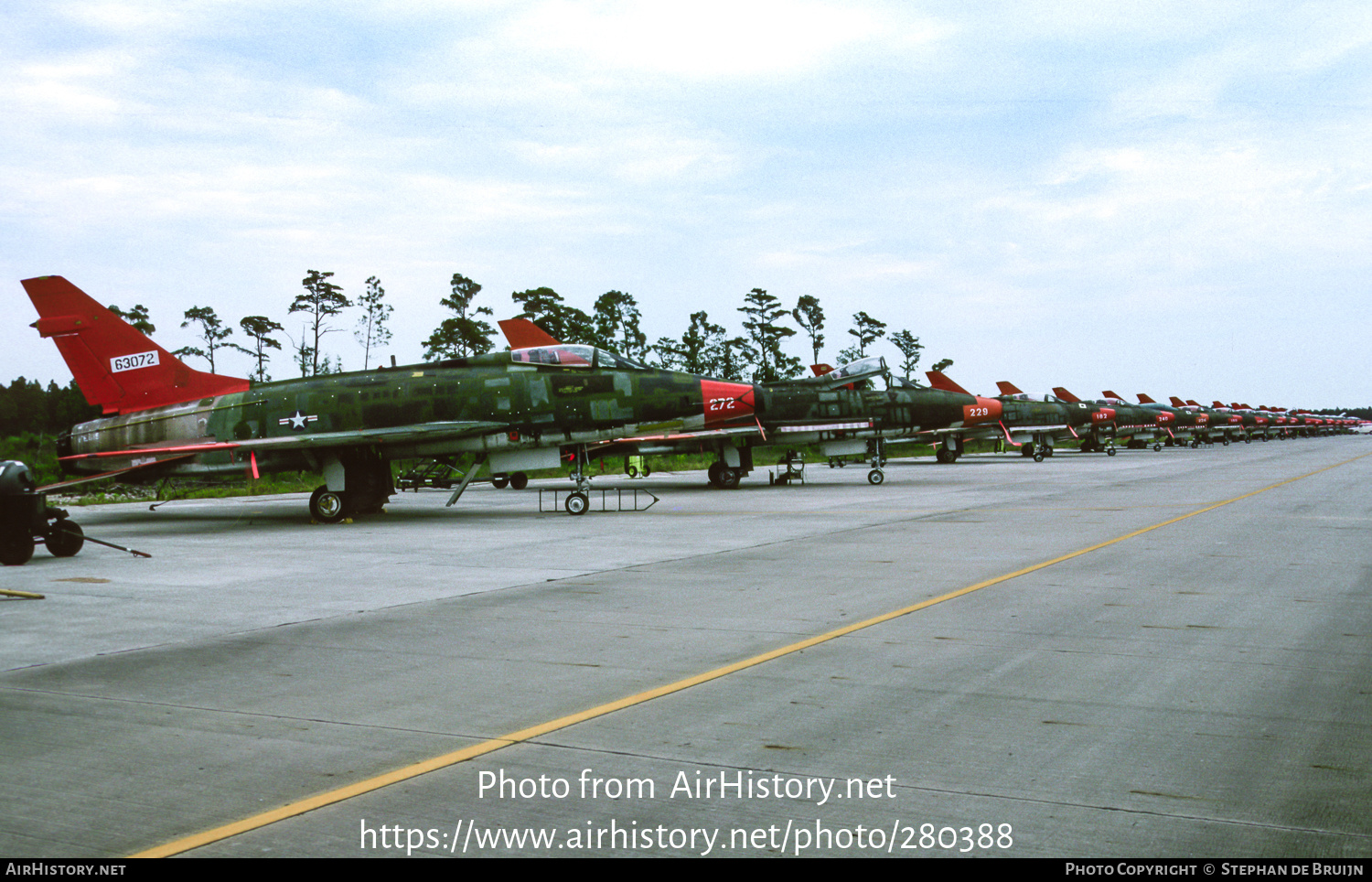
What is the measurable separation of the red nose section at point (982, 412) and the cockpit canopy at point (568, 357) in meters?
19.9

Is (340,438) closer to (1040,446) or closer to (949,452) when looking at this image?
(949,452)

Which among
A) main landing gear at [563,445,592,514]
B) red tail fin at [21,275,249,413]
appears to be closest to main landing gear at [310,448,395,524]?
red tail fin at [21,275,249,413]

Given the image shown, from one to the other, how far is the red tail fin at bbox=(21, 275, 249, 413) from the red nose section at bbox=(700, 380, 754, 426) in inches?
378

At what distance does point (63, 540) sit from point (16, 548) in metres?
0.95

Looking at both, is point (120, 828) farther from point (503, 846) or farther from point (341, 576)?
point (341, 576)

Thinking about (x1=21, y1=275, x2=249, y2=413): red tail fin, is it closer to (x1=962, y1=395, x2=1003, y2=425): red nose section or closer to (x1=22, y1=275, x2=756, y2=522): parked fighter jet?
(x1=22, y1=275, x2=756, y2=522): parked fighter jet

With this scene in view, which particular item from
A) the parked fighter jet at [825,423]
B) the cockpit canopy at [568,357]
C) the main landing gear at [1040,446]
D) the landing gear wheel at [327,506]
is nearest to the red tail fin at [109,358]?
the landing gear wheel at [327,506]

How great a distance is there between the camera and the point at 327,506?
19328 millimetres

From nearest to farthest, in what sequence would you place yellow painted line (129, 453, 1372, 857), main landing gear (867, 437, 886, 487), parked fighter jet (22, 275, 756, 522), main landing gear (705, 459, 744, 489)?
yellow painted line (129, 453, 1372, 857), parked fighter jet (22, 275, 756, 522), main landing gear (705, 459, 744, 489), main landing gear (867, 437, 886, 487)

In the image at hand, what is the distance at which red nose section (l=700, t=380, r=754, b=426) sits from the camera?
70.1ft

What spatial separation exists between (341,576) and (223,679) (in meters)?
5.18

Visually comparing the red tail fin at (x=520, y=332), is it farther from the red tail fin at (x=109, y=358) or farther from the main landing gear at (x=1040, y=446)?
the main landing gear at (x=1040, y=446)

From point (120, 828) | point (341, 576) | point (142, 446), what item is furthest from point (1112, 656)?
point (142, 446)

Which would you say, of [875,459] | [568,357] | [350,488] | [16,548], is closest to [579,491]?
[568,357]
